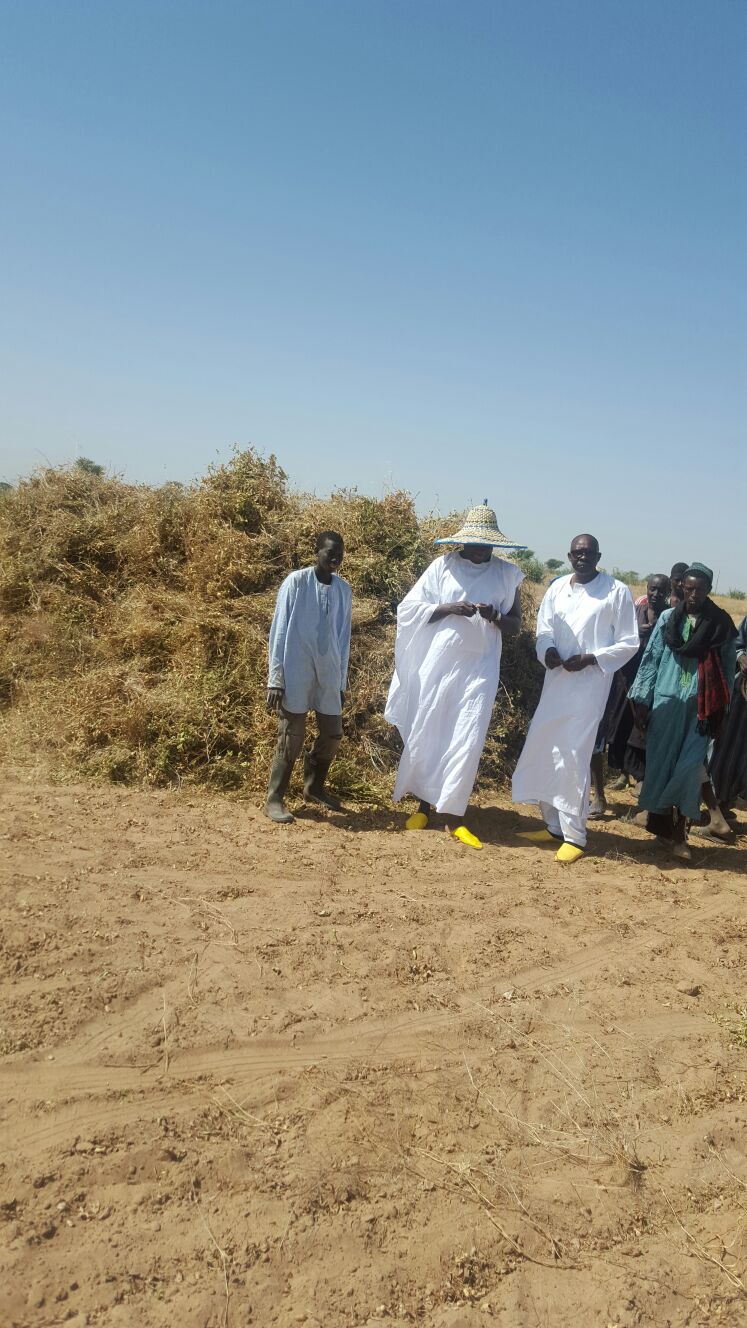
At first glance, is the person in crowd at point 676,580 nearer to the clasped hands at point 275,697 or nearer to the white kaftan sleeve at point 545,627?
the white kaftan sleeve at point 545,627

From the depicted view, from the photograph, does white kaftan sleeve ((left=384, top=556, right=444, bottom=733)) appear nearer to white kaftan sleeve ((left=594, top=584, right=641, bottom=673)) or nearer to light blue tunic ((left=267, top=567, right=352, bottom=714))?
light blue tunic ((left=267, top=567, right=352, bottom=714))

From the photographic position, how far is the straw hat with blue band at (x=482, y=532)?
539 centimetres

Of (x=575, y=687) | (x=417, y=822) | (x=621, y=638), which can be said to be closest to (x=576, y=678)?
(x=575, y=687)

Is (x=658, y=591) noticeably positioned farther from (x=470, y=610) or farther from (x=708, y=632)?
(x=470, y=610)

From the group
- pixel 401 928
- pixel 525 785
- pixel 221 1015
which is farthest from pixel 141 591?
pixel 221 1015

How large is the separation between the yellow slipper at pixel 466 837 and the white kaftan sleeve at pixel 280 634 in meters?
1.47

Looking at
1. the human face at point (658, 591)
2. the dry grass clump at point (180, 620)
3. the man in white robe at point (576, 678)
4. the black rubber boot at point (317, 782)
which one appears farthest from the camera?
the human face at point (658, 591)

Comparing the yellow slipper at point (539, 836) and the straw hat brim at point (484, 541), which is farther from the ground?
the straw hat brim at point (484, 541)

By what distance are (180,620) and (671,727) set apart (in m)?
3.95

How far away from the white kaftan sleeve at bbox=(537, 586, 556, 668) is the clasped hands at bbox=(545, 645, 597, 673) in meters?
0.04

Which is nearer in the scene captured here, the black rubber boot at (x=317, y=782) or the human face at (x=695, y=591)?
the human face at (x=695, y=591)

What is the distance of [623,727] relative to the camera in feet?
22.1

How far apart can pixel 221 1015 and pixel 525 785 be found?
2.93 m

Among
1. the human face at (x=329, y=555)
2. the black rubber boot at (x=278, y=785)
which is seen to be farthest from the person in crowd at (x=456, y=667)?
the black rubber boot at (x=278, y=785)
